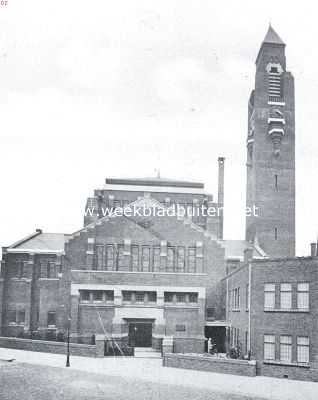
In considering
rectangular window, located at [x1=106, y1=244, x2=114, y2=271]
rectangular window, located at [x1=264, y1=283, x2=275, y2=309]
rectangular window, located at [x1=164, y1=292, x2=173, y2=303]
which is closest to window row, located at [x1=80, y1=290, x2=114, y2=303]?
rectangular window, located at [x1=106, y1=244, x2=114, y2=271]

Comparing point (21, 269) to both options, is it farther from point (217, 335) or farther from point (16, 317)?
point (217, 335)

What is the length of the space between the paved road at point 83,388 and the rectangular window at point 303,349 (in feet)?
20.2

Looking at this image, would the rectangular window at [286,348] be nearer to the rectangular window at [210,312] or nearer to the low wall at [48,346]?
the low wall at [48,346]

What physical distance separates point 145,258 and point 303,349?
19360 millimetres

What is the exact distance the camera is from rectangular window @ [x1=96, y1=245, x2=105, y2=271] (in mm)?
Answer: 43312

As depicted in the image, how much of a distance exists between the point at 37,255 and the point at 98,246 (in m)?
6.72

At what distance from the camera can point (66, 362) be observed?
29.9 metres

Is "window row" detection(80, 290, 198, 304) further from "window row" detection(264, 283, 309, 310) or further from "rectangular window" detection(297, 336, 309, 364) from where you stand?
"rectangular window" detection(297, 336, 309, 364)

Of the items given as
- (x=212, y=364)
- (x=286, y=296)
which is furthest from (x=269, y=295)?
(x=212, y=364)

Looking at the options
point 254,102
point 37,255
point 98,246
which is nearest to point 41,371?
point 98,246

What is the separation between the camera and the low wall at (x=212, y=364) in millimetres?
26562

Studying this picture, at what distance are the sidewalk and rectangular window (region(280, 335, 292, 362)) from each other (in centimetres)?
175

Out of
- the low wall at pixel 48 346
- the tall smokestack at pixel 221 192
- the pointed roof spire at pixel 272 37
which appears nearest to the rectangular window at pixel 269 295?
the low wall at pixel 48 346

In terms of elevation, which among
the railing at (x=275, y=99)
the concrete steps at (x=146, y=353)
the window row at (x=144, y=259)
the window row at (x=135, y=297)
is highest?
the railing at (x=275, y=99)
